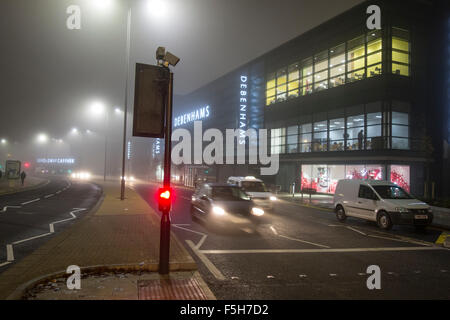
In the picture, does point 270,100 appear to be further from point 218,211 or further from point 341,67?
point 218,211

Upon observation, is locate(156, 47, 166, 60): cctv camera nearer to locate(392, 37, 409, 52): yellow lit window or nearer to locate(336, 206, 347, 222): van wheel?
locate(336, 206, 347, 222): van wheel

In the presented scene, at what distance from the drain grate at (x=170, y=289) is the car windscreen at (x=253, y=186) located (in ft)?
41.0

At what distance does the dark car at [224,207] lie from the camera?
11805 mm

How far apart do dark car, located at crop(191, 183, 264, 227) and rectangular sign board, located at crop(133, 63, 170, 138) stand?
6090mm

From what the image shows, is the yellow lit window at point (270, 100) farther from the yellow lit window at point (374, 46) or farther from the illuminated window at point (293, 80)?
the yellow lit window at point (374, 46)

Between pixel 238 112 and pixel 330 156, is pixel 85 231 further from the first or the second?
pixel 238 112

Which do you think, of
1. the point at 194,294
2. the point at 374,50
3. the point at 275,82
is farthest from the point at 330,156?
the point at 194,294

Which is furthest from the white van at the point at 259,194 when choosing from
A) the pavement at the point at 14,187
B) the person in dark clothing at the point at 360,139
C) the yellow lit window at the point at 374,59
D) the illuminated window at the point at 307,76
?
the pavement at the point at 14,187

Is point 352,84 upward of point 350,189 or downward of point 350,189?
upward

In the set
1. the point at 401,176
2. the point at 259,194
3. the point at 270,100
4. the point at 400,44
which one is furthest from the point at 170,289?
the point at 270,100

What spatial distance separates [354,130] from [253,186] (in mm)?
14177

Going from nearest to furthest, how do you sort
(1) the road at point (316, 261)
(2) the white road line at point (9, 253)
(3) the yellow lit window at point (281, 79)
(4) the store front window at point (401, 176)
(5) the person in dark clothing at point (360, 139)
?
1. (1) the road at point (316, 261)
2. (2) the white road line at point (9, 253)
3. (4) the store front window at point (401, 176)
4. (5) the person in dark clothing at point (360, 139)
5. (3) the yellow lit window at point (281, 79)
